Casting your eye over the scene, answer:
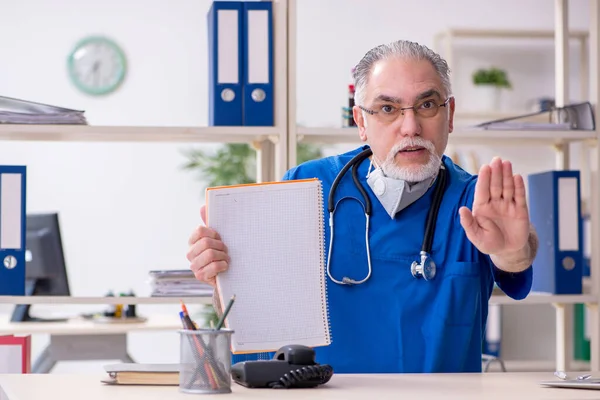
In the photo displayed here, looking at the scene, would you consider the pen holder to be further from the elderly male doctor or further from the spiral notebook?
the elderly male doctor

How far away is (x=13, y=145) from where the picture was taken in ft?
17.6

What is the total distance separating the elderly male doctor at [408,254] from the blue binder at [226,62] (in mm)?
651

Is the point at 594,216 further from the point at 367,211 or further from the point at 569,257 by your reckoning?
the point at 367,211

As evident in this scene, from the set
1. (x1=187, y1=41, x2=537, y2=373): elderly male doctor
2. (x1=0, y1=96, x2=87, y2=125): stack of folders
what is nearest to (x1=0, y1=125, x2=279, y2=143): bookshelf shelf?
(x1=0, y1=96, x2=87, y2=125): stack of folders

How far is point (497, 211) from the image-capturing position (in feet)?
5.15

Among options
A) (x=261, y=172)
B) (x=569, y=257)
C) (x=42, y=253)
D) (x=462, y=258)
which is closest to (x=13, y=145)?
(x=42, y=253)

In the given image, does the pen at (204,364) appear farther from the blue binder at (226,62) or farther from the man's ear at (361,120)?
the blue binder at (226,62)

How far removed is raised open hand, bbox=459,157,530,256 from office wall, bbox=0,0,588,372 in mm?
3963

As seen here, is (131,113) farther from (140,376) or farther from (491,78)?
(140,376)

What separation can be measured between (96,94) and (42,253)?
2.47m

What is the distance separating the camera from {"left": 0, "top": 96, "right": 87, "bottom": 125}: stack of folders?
8.13 feet

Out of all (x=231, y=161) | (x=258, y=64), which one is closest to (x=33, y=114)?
(x=258, y=64)

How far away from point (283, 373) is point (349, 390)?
0.36 feet

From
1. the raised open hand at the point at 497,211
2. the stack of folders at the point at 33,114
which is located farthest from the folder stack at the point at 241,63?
the raised open hand at the point at 497,211
